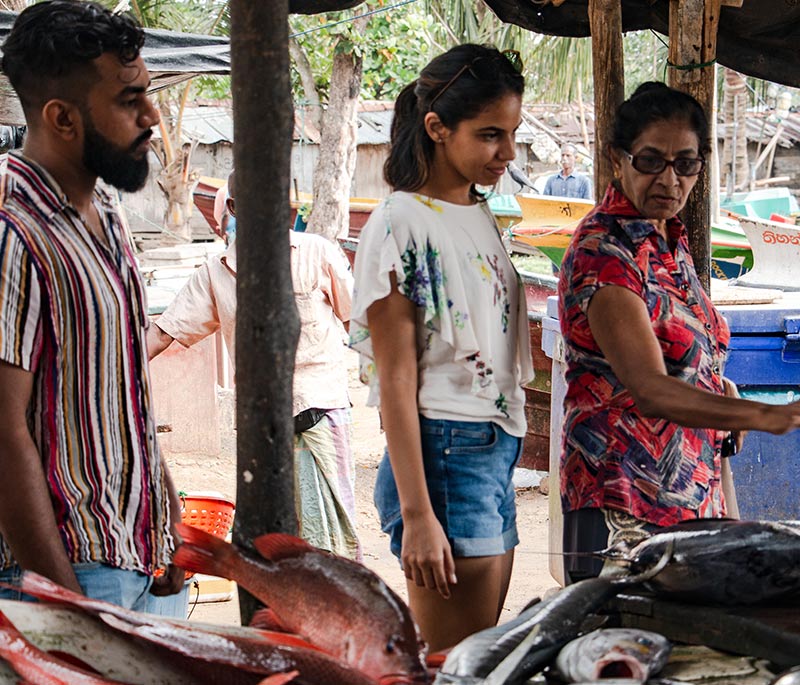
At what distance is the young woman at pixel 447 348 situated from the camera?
252cm

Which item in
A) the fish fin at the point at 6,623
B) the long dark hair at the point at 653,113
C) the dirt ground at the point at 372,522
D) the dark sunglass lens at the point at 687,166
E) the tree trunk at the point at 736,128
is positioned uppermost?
the tree trunk at the point at 736,128

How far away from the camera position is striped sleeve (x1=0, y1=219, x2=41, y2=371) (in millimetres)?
1992

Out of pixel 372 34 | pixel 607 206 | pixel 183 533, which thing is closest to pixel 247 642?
pixel 183 533

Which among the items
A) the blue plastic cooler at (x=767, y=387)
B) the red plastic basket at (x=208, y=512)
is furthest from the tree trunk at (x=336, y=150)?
the blue plastic cooler at (x=767, y=387)

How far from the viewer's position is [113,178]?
2248mm

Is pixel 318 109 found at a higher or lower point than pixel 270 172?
higher

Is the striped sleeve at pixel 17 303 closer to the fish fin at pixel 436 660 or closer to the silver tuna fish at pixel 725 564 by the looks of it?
the fish fin at pixel 436 660

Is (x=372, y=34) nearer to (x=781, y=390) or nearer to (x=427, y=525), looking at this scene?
(x=781, y=390)

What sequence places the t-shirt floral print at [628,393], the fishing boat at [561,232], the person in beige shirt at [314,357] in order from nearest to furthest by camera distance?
1. the t-shirt floral print at [628,393]
2. the person in beige shirt at [314,357]
3. the fishing boat at [561,232]

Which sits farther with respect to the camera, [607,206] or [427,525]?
[607,206]

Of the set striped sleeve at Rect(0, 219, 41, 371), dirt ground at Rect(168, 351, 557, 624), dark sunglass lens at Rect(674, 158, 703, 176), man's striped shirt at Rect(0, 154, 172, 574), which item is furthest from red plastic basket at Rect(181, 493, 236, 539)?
striped sleeve at Rect(0, 219, 41, 371)

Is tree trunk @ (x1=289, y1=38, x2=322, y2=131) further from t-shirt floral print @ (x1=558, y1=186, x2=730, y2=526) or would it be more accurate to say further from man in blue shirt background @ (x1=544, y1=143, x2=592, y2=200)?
t-shirt floral print @ (x1=558, y1=186, x2=730, y2=526)

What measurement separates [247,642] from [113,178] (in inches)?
40.8

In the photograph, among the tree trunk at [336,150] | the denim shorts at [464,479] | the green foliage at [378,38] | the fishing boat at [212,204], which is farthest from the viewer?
the fishing boat at [212,204]
